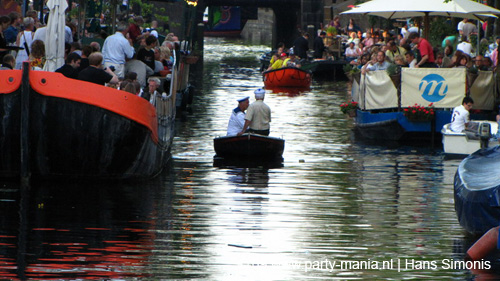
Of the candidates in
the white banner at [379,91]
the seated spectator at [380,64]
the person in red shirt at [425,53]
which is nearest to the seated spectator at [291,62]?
the person in red shirt at [425,53]

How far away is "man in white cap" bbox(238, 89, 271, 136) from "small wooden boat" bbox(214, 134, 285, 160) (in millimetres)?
362

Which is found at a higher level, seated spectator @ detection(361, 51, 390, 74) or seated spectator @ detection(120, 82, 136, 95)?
seated spectator @ detection(120, 82, 136, 95)

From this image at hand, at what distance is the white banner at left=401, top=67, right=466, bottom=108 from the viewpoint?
75.0 feet

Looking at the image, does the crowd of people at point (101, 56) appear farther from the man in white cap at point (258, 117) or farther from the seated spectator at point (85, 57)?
the man in white cap at point (258, 117)

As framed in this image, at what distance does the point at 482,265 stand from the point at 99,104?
6.69m

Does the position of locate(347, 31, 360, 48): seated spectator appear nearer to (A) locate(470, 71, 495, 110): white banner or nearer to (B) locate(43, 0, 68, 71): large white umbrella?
(A) locate(470, 71, 495, 110): white banner

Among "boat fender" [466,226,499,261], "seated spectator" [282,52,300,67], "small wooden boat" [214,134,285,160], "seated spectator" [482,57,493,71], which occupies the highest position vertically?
"seated spectator" [482,57,493,71]

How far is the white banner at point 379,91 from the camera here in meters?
23.2

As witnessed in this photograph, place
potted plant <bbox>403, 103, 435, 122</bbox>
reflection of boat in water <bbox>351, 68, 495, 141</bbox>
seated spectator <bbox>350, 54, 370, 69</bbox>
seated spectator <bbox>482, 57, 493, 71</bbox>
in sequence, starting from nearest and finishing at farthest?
potted plant <bbox>403, 103, 435, 122</bbox>
reflection of boat in water <bbox>351, 68, 495, 141</bbox>
seated spectator <bbox>482, 57, 493, 71</bbox>
seated spectator <bbox>350, 54, 370, 69</bbox>

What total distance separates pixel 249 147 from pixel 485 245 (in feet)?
29.8

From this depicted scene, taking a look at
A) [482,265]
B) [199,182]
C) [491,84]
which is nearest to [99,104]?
[199,182]

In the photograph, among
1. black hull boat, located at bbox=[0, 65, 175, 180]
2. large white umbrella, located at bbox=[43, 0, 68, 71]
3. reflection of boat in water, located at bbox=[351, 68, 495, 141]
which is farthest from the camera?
reflection of boat in water, located at bbox=[351, 68, 495, 141]

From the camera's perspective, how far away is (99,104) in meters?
15.2

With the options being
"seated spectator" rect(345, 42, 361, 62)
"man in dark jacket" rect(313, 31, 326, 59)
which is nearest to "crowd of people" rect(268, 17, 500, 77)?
"seated spectator" rect(345, 42, 361, 62)
